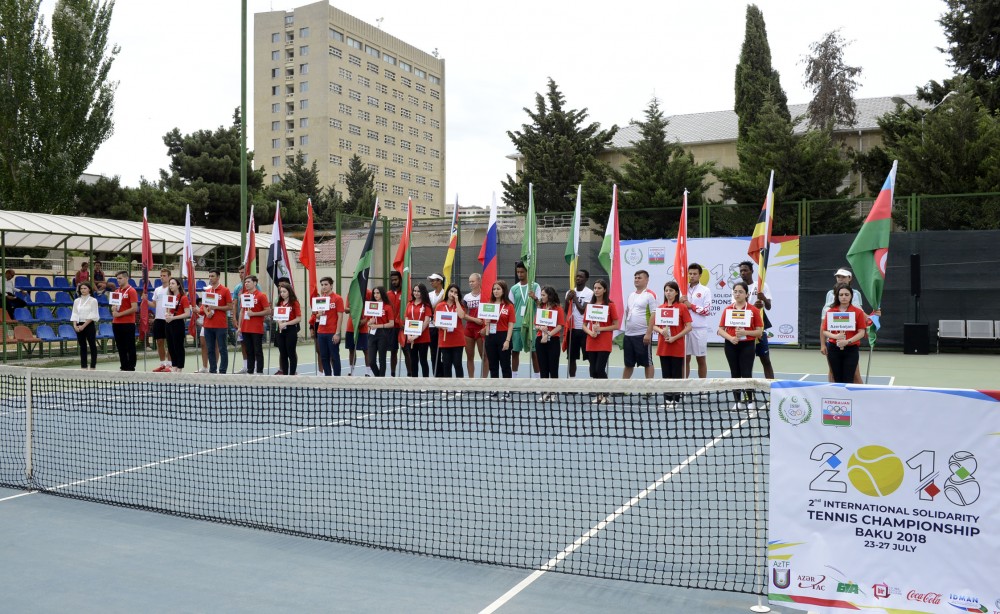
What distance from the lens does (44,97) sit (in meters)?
33.8

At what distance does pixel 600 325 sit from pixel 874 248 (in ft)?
12.1

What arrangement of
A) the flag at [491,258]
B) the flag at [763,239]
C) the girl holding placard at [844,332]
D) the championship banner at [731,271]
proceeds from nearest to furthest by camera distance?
the girl holding placard at [844,332], the flag at [763,239], the flag at [491,258], the championship banner at [731,271]

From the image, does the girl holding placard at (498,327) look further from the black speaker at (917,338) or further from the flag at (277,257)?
the black speaker at (917,338)

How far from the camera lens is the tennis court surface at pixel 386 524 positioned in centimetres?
463

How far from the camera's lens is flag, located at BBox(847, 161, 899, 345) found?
10156mm

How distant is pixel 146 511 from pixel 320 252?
28.6 metres

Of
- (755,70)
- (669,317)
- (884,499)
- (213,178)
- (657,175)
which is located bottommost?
(884,499)

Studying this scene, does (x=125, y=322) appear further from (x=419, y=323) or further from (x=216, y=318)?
(x=419, y=323)

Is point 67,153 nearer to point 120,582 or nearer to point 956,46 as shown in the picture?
point 120,582

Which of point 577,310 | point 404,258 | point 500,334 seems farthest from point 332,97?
point 500,334

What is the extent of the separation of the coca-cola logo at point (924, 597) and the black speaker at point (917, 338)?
1827cm

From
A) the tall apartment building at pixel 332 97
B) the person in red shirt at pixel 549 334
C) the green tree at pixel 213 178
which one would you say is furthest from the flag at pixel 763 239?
the tall apartment building at pixel 332 97

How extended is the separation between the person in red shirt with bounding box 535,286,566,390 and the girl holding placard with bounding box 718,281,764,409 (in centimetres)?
231

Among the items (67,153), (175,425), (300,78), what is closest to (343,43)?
(300,78)
